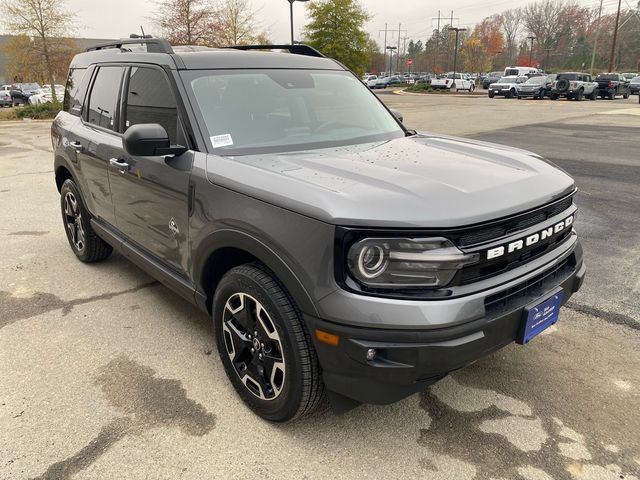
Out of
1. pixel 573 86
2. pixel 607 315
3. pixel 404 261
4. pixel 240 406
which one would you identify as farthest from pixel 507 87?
pixel 404 261

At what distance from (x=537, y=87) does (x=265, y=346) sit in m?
36.1

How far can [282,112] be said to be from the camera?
324cm

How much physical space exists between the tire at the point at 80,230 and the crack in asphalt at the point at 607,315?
13.1 feet

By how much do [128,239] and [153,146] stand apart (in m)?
1.28

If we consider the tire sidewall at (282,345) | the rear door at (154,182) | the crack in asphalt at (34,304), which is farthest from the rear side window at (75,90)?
the tire sidewall at (282,345)

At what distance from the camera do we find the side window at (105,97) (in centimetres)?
384

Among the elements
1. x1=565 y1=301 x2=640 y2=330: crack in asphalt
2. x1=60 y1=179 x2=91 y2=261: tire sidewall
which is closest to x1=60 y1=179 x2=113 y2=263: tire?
x1=60 y1=179 x2=91 y2=261: tire sidewall

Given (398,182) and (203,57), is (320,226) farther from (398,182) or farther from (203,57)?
(203,57)

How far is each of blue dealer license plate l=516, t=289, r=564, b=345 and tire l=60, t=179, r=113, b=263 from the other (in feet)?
12.0

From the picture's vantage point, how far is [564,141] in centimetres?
1309

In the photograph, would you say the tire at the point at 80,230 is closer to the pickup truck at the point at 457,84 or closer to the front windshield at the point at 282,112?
the front windshield at the point at 282,112

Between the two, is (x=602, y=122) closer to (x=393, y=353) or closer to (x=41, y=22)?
(x=393, y=353)

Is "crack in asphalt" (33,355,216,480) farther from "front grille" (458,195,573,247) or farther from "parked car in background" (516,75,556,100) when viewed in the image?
"parked car in background" (516,75,556,100)

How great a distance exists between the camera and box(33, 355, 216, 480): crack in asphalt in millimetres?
2416
